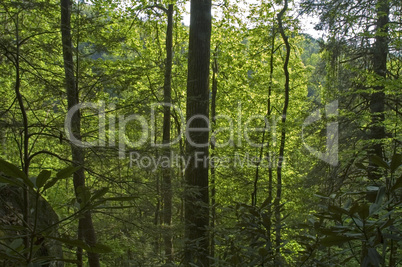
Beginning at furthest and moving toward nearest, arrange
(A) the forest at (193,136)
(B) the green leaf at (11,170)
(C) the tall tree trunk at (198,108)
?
(C) the tall tree trunk at (198,108)
(A) the forest at (193,136)
(B) the green leaf at (11,170)

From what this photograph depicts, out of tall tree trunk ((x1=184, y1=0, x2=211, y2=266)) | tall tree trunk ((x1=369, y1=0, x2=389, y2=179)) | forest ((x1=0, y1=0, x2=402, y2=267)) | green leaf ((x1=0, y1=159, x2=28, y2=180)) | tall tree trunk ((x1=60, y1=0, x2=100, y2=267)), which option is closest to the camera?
green leaf ((x1=0, y1=159, x2=28, y2=180))

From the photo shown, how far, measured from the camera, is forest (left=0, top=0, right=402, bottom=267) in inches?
61.9

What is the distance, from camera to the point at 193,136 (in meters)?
4.95

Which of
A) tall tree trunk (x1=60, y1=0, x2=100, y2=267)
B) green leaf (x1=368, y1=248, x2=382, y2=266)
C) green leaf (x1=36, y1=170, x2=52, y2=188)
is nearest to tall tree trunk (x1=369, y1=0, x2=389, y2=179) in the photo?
tall tree trunk (x1=60, y1=0, x2=100, y2=267)

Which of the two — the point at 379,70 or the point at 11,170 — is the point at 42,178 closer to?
the point at 11,170

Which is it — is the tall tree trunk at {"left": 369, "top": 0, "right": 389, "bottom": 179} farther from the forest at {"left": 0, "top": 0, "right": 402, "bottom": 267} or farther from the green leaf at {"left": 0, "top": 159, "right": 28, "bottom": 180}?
the green leaf at {"left": 0, "top": 159, "right": 28, "bottom": 180}

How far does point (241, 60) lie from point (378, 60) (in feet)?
18.5

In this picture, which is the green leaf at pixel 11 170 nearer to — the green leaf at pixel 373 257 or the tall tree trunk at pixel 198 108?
the green leaf at pixel 373 257

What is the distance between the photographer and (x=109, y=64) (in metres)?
9.40

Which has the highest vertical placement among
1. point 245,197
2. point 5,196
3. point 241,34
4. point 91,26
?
point 241,34

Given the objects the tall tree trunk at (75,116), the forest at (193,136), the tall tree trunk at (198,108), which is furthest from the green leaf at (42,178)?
the tall tree trunk at (198,108)

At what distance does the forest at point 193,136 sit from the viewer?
157cm

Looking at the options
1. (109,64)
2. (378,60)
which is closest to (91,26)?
(109,64)

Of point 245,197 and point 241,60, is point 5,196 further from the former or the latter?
point 241,60
